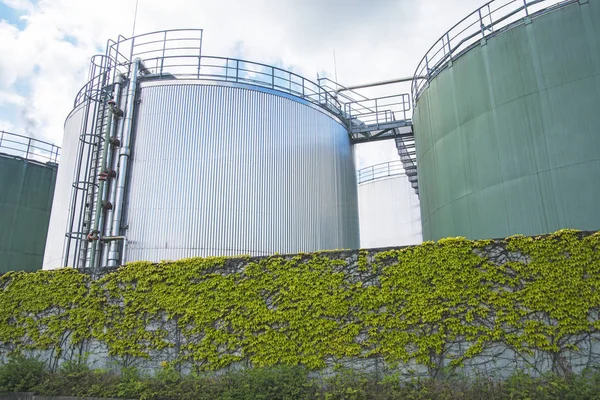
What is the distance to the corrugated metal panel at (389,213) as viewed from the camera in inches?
1125

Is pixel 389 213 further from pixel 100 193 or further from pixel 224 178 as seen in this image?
pixel 100 193

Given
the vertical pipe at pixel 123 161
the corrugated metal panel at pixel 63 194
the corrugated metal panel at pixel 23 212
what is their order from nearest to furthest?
the vertical pipe at pixel 123 161
the corrugated metal panel at pixel 63 194
the corrugated metal panel at pixel 23 212

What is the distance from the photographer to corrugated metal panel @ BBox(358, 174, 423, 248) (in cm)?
2856

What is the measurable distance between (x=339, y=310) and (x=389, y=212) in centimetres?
2051

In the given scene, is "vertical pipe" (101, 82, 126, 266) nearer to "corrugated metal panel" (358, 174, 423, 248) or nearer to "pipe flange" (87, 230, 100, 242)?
"pipe flange" (87, 230, 100, 242)

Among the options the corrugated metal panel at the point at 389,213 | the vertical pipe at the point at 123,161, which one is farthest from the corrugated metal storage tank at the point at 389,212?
the vertical pipe at the point at 123,161

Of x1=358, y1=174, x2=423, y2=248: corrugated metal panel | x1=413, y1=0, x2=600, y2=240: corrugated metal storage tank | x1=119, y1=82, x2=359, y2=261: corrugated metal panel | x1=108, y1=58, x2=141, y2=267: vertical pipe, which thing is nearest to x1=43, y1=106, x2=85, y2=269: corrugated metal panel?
x1=108, y1=58, x2=141, y2=267: vertical pipe

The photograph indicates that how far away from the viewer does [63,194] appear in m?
18.6

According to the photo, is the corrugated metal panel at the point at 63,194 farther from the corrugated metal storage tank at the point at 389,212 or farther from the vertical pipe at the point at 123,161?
the corrugated metal storage tank at the point at 389,212

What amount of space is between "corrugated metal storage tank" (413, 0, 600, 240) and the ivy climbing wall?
351 cm

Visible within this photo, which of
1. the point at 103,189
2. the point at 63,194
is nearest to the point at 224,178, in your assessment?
the point at 103,189

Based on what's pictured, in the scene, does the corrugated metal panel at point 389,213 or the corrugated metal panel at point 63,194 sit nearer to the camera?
→ the corrugated metal panel at point 63,194

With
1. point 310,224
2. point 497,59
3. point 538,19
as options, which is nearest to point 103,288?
point 310,224

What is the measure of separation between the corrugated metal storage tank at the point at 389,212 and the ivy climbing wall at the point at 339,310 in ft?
61.7
